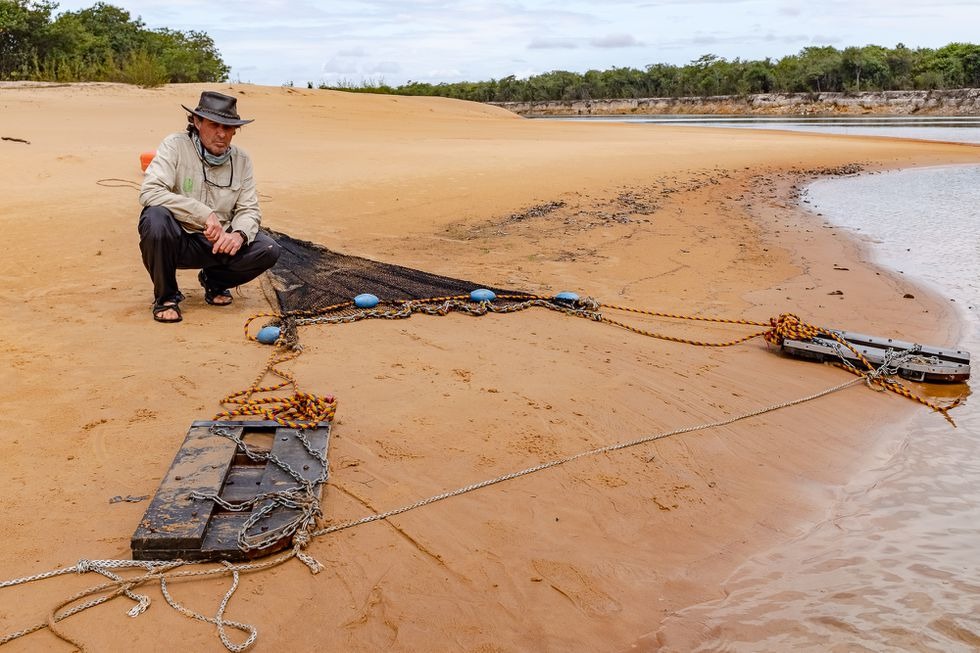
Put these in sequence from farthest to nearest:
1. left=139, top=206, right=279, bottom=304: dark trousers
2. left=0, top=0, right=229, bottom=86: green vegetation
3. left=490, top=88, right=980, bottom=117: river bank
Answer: left=490, top=88, right=980, bottom=117: river bank
left=0, top=0, right=229, bottom=86: green vegetation
left=139, top=206, right=279, bottom=304: dark trousers

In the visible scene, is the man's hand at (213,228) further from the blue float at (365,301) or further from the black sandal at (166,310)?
the blue float at (365,301)

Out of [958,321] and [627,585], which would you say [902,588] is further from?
[958,321]

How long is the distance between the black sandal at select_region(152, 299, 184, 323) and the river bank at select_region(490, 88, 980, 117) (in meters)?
54.1

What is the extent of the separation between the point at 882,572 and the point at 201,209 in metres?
4.57

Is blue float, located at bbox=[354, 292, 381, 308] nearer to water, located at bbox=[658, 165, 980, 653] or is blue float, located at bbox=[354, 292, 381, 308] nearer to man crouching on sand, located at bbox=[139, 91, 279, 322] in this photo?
man crouching on sand, located at bbox=[139, 91, 279, 322]

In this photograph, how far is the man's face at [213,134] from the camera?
207 inches

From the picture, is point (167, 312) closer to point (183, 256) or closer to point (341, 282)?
point (183, 256)

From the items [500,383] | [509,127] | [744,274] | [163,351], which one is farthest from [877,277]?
[509,127]

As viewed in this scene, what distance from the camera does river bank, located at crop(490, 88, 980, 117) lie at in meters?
49.2

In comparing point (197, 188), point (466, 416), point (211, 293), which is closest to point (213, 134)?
point (197, 188)

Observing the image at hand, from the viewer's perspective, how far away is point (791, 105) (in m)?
55.6

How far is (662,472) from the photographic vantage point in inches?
151

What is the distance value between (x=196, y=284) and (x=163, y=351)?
1.78 meters

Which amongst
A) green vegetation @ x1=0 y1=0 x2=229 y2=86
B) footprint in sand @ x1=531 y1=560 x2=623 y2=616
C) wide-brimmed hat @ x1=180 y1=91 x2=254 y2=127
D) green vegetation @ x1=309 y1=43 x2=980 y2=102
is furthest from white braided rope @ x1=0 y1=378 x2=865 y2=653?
green vegetation @ x1=309 y1=43 x2=980 y2=102
